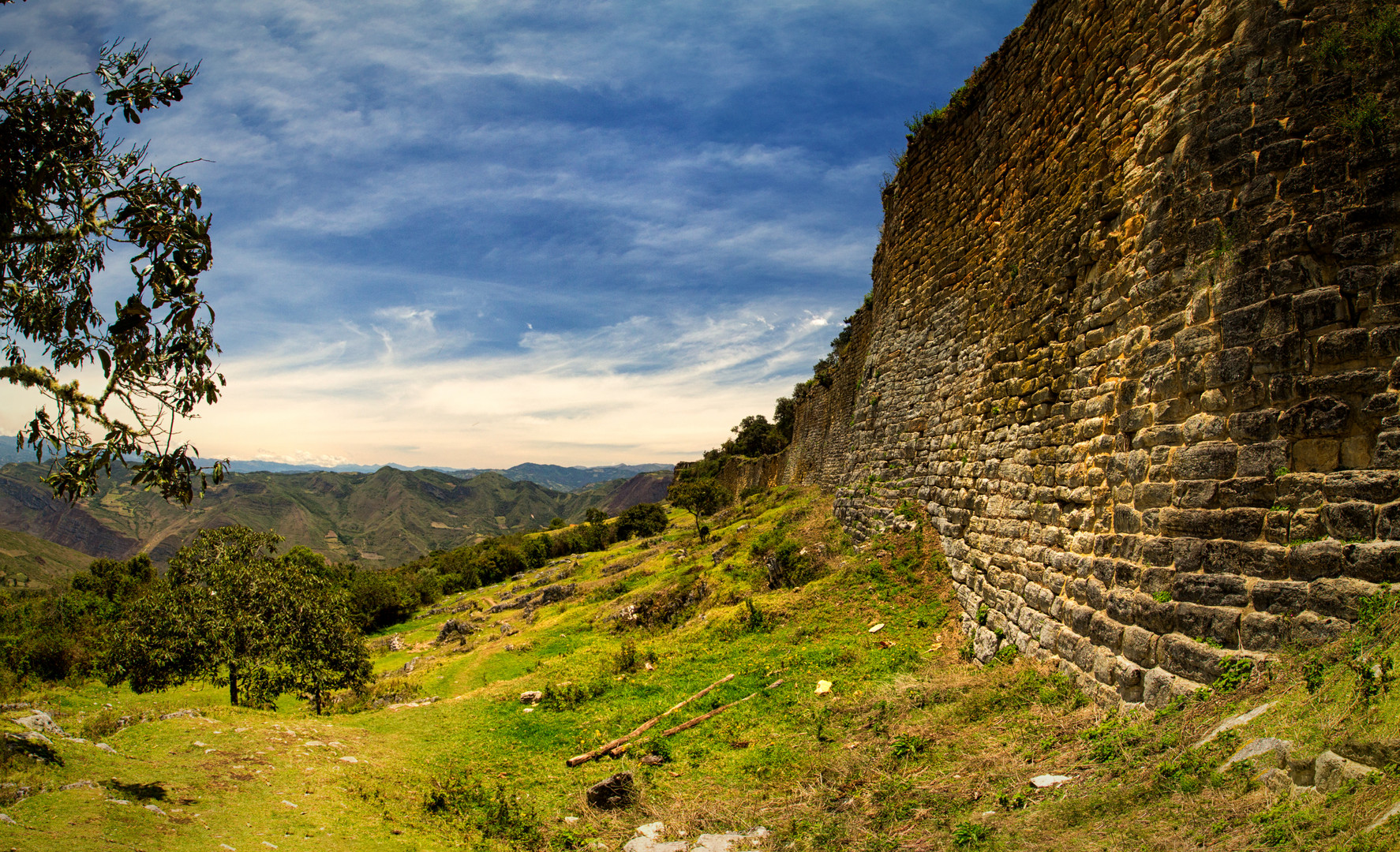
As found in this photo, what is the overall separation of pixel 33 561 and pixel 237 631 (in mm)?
164569

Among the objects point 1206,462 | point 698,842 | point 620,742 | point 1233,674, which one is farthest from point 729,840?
point 1206,462

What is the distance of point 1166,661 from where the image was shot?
4754 mm

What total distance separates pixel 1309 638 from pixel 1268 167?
3.63 meters

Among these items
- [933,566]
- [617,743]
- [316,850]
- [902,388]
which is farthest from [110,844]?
[902,388]

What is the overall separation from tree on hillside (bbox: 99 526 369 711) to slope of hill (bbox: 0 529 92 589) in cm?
11741

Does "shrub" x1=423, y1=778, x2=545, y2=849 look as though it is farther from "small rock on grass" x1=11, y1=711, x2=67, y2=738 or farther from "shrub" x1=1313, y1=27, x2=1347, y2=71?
"shrub" x1=1313, y1=27, x2=1347, y2=71

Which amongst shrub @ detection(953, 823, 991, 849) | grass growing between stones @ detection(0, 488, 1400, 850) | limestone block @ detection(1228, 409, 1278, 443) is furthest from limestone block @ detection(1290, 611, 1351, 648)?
shrub @ detection(953, 823, 991, 849)

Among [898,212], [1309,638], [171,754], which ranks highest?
[898,212]

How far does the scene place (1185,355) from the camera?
517 centimetres

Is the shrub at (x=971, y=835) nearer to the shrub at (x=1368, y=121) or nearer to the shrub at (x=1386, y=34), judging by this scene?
the shrub at (x=1368, y=121)

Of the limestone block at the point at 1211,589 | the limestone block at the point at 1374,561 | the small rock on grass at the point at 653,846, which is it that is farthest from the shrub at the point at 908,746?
the limestone block at the point at 1374,561

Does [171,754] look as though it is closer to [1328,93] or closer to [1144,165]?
[1144,165]

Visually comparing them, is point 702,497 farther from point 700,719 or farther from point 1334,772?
point 1334,772

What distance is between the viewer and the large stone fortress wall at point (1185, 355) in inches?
167
